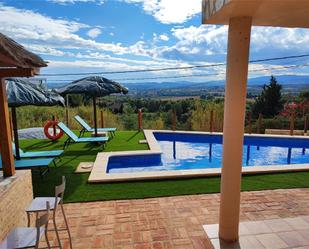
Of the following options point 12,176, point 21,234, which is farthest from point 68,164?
point 21,234

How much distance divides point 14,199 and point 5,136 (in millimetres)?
850

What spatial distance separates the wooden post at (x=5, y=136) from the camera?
3.40m

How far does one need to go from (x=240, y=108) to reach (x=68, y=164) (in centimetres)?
508

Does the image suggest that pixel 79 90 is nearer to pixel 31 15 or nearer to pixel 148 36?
pixel 31 15

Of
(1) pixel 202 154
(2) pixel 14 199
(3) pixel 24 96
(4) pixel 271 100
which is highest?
(3) pixel 24 96

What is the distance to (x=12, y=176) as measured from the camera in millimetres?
3562

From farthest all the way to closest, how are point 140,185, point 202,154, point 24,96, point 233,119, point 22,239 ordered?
point 202,154
point 24,96
point 140,185
point 233,119
point 22,239

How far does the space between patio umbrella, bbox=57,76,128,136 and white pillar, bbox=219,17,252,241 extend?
6074mm

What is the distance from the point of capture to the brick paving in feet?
10.9

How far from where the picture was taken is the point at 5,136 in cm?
349

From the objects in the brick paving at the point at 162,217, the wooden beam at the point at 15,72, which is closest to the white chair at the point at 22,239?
the brick paving at the point at 162,217

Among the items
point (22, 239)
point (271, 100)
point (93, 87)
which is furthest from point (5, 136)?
point (271, 100)

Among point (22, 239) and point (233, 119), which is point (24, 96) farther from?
point (233, 119)

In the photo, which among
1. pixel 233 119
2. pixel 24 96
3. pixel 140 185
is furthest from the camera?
pixel 24 96
